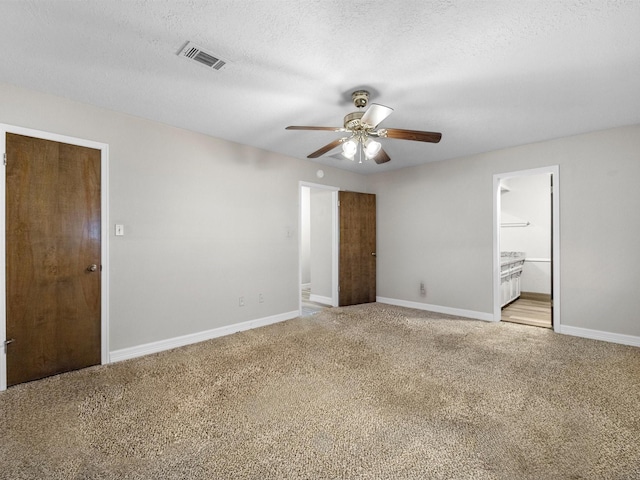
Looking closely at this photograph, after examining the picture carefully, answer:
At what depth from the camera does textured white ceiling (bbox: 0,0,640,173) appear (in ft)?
5.61

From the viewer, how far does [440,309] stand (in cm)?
493

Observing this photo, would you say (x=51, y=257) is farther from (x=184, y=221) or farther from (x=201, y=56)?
(x=201, y=56)

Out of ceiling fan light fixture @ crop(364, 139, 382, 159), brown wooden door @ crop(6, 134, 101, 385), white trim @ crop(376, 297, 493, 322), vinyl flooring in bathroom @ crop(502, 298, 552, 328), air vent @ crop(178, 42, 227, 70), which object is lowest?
vinyl flooring in bathroom @ crop(502, 298, 552, 328)

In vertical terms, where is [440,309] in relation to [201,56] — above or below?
below

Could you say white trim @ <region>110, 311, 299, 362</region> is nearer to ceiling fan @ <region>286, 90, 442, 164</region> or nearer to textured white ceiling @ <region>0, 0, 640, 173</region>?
textured white ceiling @ <region>0, 0, 640, 173</region>

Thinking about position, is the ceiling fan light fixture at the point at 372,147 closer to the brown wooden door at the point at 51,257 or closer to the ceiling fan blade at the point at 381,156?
the ceiling fan blade at the point at 381,156

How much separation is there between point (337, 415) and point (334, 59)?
95.0 inches

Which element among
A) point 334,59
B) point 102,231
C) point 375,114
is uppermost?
point 334,59

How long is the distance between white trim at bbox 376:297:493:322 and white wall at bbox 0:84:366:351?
73.5 inches

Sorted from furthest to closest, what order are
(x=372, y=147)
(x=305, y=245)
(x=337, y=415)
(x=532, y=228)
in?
(x=305, y=245), (x=532, y=228), (x=372, y=147), (x=337, y=415)

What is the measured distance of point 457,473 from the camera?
1.54 m

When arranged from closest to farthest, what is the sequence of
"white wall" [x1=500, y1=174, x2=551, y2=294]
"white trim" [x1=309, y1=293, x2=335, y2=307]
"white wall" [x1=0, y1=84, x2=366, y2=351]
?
1. "white wall" [x1=0, y1=84, x2=366, y2=351]
2. "white trim" [x1=309, y1=293, x2=335, y2=307]
3. "white wall" [x1=500, y1=174, x2=551, y2=294]

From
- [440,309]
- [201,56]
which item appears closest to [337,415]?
[201,56]

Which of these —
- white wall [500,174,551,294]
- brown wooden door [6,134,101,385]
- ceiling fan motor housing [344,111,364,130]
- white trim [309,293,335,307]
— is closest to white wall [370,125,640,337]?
white trim [309,293,335,307]
